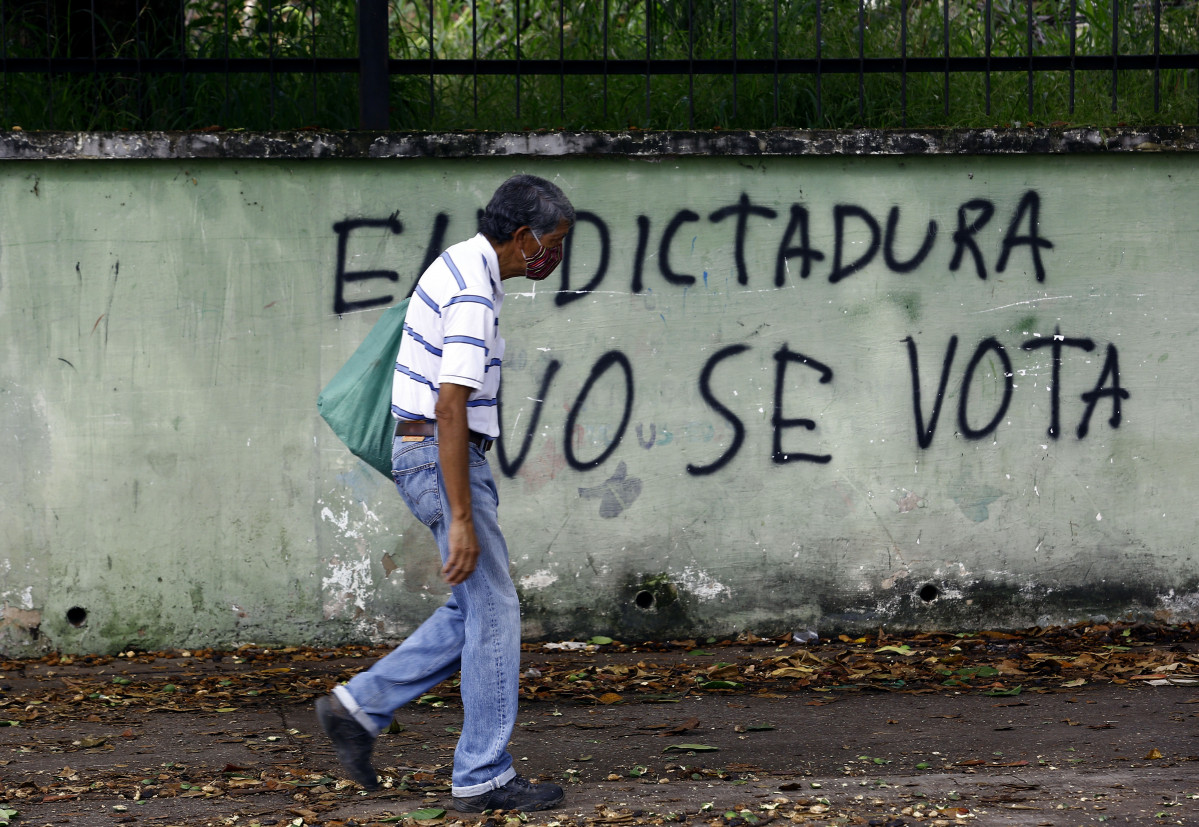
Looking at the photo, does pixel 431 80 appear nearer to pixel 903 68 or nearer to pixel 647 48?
pixel 647 48

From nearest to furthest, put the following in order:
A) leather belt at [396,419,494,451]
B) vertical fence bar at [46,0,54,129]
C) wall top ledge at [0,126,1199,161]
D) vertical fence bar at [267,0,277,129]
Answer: leather belt at [396,419,494,451]
wall top ledge at [0,126,1199,161]
vertical fence bar at [46,0,54,129]
vertical fence bar at [267,0,277,129]

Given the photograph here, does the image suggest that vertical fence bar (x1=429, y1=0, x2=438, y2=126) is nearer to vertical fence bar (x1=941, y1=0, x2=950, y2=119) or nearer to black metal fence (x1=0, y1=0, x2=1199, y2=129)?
black metal fence (x1=0, y1=0, x2=1199, y2=129)

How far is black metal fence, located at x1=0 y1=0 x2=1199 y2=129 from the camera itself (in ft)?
16.1

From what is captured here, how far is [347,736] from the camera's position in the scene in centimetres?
312

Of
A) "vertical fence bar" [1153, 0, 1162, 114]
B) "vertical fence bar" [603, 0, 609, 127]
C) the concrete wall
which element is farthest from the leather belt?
"vertical fence bar" [1153, 0, 1162, 114]

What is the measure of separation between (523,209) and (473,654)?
1.10 metres

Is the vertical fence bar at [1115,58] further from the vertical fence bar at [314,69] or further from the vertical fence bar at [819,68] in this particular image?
the vertical fence bar at [314,69]

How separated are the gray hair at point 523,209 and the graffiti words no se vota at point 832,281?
1.64m

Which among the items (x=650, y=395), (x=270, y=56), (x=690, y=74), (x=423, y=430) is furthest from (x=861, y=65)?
(x=423, y=430)

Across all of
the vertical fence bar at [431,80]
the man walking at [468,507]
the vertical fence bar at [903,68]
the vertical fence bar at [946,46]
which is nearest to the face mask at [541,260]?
the man walking at [468,507]

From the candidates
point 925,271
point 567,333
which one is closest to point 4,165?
point 567,333

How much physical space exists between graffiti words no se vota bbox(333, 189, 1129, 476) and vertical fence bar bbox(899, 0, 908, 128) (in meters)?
0.48

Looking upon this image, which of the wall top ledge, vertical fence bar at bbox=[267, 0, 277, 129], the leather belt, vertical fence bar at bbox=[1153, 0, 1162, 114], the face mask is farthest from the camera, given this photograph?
vertical fence bar at bbox=[1153, 0, 1162, 114]

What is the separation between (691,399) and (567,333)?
0.54 m
